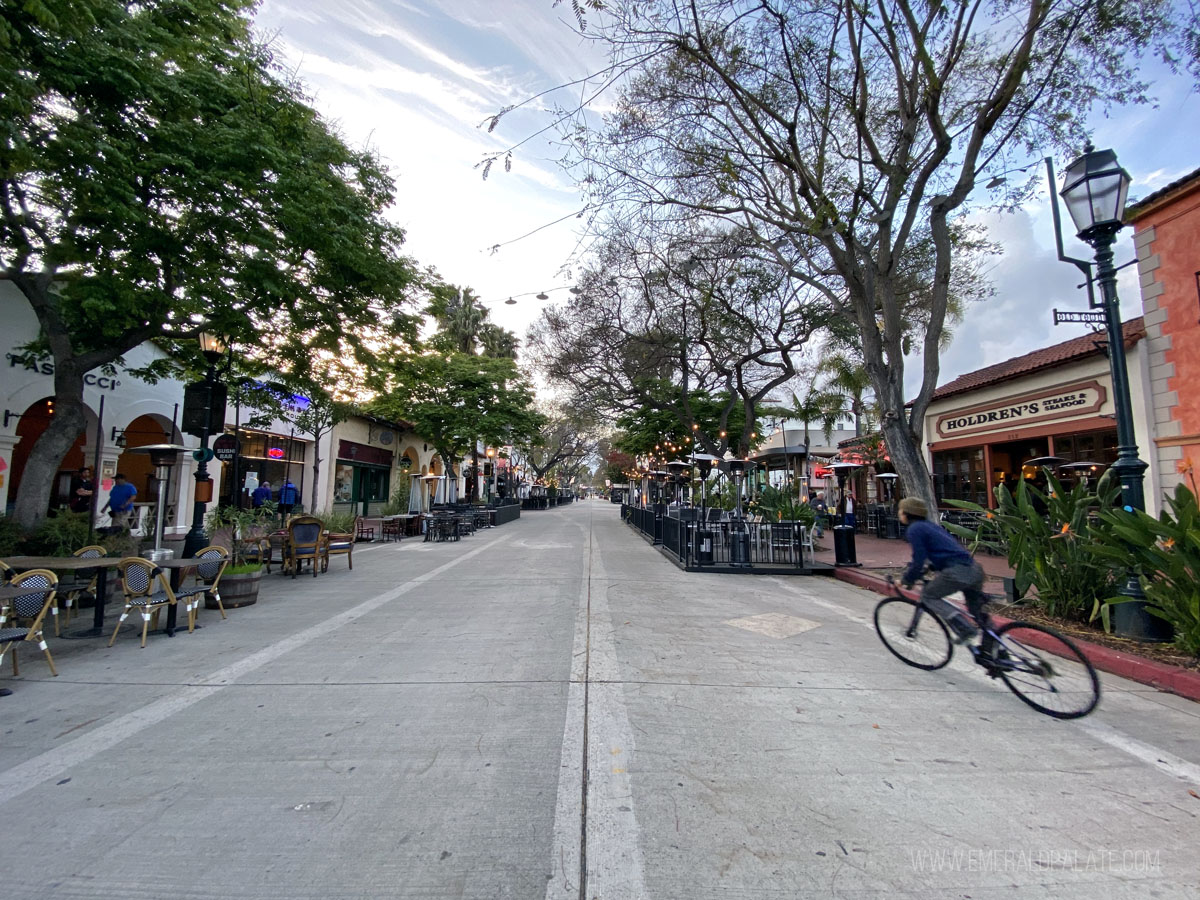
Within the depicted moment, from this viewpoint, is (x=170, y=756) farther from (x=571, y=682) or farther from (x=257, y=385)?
(x=257, y=385)

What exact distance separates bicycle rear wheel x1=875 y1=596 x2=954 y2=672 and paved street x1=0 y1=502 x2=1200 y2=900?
0.68 ft

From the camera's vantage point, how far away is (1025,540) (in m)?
7.11

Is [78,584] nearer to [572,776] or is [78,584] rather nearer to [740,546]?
[572,776]

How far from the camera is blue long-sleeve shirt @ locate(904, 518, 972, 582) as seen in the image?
488cm

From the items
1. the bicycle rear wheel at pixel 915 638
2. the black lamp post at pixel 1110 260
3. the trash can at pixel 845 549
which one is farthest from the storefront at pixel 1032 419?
the bicycle rear wheel at pixel 915 638

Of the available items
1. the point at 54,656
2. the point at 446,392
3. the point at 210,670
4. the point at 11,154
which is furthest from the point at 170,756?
the point at 446,392

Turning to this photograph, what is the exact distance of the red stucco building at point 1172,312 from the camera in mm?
9977

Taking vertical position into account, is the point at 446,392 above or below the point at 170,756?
above

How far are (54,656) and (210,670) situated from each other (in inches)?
77.1

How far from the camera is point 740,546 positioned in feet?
40.9

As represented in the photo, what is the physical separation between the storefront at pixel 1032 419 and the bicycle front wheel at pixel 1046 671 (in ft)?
23.3

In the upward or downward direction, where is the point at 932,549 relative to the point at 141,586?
upward

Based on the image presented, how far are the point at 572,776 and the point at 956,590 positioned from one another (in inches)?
141

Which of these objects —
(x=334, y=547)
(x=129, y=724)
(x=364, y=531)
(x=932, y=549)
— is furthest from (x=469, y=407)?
(x=932, y=549)
